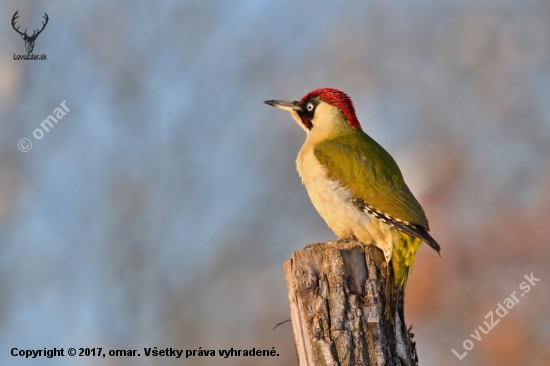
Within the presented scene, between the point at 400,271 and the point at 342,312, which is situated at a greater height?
the point at 400,271

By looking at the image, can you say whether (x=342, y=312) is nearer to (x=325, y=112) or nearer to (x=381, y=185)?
(x=381, y=185)

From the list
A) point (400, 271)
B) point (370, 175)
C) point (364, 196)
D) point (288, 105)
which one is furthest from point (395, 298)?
point (288, 105)

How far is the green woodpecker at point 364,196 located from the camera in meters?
3.76

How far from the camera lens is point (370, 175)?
14.1 ft

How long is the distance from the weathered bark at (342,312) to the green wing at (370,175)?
0.80 metres

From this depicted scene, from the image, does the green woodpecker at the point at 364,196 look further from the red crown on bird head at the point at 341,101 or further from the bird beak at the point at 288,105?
the bird beak at the point at 288,105

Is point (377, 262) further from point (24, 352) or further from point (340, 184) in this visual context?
point (24, 352)

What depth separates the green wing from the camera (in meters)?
4.06

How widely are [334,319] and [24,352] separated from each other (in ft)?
12.1

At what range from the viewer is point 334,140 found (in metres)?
4.75

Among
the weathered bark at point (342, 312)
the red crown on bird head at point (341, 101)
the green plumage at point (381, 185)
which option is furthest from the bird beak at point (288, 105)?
the weathered bark at point (342, 312)

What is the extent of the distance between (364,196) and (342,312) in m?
1.31

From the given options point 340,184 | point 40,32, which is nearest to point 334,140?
point 340,184

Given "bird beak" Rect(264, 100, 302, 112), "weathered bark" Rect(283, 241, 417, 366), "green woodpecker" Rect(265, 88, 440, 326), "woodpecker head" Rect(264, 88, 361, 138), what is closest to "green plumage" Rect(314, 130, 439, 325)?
"green woodpecker" Rect(265, 88, 440, 326)
